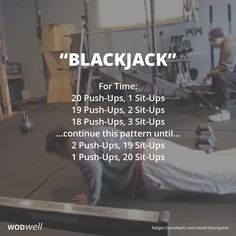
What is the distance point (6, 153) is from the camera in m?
3.22

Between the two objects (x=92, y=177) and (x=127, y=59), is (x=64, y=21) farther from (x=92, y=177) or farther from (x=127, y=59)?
(x=92, y=177)

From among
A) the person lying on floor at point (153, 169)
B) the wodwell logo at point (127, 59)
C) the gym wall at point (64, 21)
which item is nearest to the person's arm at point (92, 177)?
the person lying on floor at point (153, 169)

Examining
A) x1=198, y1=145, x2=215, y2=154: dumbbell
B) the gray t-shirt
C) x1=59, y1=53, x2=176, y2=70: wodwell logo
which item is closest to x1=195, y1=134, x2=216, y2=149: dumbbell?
x1=198, y1=145, x2=215, y2=154: dumbbell

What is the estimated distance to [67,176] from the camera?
2.46 metres

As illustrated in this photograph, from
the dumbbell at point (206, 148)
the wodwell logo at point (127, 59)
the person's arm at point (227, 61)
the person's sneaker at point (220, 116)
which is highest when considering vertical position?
the wodwell logo at point (127, 59)

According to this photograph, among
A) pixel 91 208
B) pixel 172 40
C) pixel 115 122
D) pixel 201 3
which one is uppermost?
pixel 201 3

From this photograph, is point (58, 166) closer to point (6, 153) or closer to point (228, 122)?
point (6, 153)

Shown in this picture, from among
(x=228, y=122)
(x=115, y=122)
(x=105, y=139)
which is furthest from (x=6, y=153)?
(x=228, y=122)

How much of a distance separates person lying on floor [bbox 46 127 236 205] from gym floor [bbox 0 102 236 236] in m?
0.11

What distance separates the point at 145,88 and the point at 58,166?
2.04m

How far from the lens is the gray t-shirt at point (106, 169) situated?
72.9 inches

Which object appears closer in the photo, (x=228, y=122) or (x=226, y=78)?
(x=228, y=122)

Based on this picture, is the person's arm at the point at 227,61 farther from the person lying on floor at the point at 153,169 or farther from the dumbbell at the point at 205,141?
the person lying on floor at the point at 153,169

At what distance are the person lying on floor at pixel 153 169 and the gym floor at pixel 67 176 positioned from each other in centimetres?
11
